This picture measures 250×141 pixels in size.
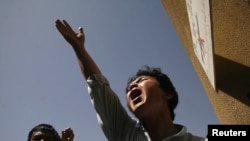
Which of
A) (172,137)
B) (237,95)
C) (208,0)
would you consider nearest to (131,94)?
(172,137)


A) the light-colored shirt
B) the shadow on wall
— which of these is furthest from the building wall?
the light-colored shirt

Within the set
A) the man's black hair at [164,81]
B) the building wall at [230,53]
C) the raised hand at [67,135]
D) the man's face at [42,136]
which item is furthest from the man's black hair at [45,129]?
the building wall at [230,53]

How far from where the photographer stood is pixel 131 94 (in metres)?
1.28

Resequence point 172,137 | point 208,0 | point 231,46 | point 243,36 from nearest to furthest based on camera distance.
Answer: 1. point 172,137
2. point 208,0
3. point 243,36
4. point 231,46

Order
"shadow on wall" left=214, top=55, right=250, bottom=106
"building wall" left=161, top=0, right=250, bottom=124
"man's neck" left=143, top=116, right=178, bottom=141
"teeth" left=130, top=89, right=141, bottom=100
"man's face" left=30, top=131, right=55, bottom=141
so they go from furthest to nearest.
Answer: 1. "shadow on wall" left=214, top=55, right=250, bottom=106
2. "man's face" left=30, top=131, right=55, bottom=141
3. "building wall" left=161, top=0, right=250, bottom=124
4. "teeth" left=130, top=89, right=141, bottom=100
5. "man's neck" left=143, top=116, right=178, bottom=141

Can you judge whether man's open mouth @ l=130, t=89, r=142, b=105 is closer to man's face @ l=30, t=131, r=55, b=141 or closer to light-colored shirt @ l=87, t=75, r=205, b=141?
light-colored shirt @ l=87, t=75, r=205, b=141

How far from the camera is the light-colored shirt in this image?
45.8 inches

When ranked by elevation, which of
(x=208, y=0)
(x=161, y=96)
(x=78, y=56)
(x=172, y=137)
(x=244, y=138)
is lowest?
(x=244, y=138)

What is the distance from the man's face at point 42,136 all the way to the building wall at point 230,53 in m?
1.68

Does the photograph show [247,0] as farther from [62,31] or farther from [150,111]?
[62,31]

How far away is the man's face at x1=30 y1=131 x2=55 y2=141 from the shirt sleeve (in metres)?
1.18

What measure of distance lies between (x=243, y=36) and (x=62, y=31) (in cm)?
139

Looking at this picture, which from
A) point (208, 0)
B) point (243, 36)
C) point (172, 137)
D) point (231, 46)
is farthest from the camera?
point (231, 46)

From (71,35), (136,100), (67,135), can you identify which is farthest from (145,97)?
(67,135)
